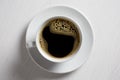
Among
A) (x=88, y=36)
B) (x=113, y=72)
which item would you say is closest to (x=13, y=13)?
(x=88, y=36)

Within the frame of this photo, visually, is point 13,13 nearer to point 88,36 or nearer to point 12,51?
point 12,51
